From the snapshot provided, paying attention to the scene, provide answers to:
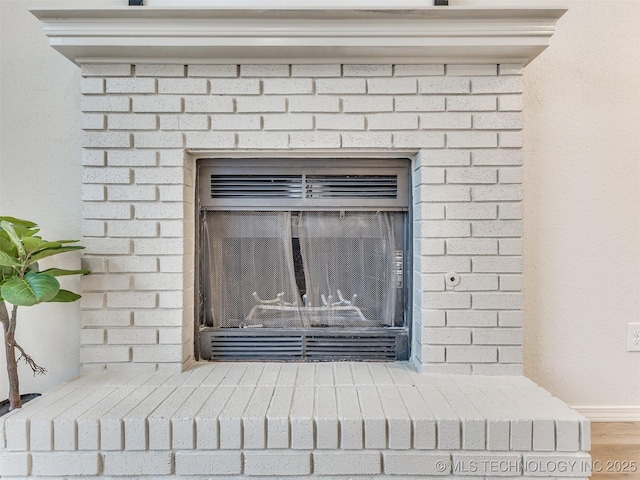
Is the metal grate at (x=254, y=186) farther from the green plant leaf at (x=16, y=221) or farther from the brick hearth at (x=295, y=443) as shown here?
the brick hearth at (x=295, y=443)

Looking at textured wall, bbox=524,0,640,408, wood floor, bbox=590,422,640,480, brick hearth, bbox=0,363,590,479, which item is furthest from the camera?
textured wall, bbox=524,0,640,408

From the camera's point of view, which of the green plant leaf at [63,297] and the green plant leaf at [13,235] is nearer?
the green plant leaf at [13,235]

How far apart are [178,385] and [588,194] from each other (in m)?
1.68

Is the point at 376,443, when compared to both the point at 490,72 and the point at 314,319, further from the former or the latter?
the point at 490,72

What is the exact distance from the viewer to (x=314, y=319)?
1605 millimetres

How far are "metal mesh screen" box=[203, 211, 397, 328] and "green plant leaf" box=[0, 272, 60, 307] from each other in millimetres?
544

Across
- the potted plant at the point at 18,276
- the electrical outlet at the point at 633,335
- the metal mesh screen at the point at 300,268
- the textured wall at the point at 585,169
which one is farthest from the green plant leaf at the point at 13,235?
the electrical outlet at the point at 633,335

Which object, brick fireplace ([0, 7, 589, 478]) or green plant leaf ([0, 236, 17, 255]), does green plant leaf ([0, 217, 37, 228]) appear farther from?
brick fireplace ([0, 7, 589, 478])

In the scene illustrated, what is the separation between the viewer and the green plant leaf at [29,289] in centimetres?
114

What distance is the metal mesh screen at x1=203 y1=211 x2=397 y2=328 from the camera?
1589 millimetres

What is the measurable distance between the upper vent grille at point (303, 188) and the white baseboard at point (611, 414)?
3.55ft

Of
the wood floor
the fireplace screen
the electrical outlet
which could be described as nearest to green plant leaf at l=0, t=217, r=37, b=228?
the fireplace screen

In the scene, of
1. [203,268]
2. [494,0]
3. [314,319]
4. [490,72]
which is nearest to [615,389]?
[314,319]

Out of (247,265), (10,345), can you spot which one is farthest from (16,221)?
(247,265)
